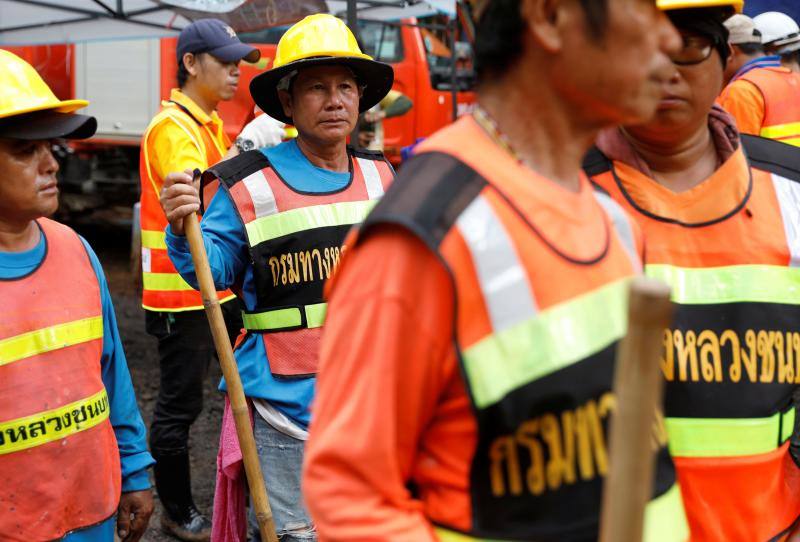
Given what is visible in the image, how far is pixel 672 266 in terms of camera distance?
6.56 feet

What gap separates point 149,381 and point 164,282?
8.19ft

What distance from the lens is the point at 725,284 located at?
78.9 inches

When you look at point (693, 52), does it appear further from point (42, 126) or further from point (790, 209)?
point (42, 126)

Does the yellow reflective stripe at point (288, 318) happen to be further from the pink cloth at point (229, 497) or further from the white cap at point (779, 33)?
the white cap at point (779, 33)

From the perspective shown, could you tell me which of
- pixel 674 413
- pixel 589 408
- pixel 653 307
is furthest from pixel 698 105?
pixel 653 307

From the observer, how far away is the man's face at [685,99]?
6.86ft

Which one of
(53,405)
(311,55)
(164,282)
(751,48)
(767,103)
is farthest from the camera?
(751,48)

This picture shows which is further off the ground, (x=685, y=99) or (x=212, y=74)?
(x=685, y=99)

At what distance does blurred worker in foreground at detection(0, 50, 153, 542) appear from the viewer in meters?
2.43

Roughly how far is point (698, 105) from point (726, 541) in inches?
37.9

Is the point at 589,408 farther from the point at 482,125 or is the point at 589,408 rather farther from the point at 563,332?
the point at 482,125

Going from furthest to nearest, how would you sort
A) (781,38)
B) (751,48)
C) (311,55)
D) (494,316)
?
(781,38), (751,48), (311,55), (494,316)

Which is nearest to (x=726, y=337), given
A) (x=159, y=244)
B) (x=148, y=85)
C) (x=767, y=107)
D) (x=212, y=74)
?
(x=767, y=107)

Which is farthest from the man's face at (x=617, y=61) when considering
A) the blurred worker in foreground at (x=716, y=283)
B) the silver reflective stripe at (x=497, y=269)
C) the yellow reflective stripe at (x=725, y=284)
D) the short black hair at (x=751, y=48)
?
the short black hair at (x=751, y=48)
